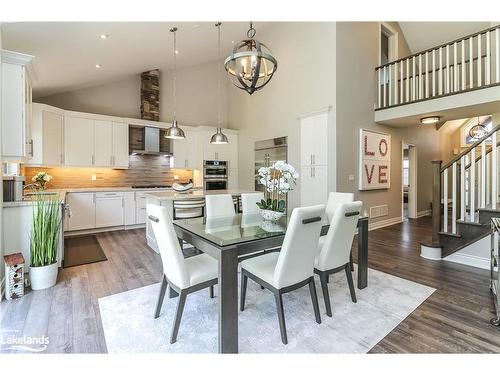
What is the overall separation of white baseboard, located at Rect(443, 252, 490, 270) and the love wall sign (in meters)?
1.99

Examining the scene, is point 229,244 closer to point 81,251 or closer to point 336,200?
point 336,200

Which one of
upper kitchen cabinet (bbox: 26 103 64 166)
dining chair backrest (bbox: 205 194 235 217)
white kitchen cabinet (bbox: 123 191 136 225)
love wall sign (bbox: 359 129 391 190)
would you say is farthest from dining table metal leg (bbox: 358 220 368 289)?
upper kitchen cabinet (bbox: 26 103 64 166)

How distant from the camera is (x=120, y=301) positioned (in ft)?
7.86

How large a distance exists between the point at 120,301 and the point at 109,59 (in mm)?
4176

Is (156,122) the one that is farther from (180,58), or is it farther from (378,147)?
(378,147)

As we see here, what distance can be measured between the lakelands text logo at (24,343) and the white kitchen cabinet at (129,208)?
3.70m

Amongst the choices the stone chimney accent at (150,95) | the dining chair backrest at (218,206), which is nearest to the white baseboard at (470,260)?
the dining chair backrest at (218,206)

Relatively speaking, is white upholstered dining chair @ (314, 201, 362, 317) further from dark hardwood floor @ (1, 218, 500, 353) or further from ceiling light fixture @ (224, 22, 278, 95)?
ceiling light fixture @ (224, 22, 278, 95)

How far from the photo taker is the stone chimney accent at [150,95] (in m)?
6.10

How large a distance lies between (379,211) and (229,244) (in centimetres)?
490

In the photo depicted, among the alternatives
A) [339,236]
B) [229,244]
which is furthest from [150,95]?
[339,236]

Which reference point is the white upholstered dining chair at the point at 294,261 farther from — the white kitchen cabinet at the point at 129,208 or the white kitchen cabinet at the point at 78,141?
the white kitchen cabinet at the point at 78,141

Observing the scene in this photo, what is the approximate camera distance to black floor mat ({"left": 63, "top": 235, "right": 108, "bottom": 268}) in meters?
3.48
